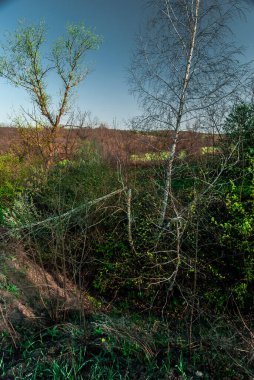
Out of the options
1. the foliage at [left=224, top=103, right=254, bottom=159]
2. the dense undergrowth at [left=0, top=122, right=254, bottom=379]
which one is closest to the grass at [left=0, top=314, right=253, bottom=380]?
the dense undergrowth at [left=0, top=122, right=254, bottom=379]

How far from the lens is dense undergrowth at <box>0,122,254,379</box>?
3.57 meters

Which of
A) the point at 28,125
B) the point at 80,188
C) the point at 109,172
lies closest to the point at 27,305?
the point at 80,188

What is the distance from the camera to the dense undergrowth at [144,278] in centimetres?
357

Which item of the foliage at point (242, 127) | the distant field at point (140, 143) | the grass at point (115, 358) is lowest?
the grass at point (115, 358)

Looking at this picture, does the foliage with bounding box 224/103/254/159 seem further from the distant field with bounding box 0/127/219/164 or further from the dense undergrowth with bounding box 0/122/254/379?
the dense undergrowth with bounding box 0/122/254/379

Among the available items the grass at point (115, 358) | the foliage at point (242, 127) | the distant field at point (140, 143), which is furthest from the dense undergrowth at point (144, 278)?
the foliage at point (242, 127)

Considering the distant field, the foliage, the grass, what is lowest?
the grass

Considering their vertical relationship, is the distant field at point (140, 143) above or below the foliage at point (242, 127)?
below

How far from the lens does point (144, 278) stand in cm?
643

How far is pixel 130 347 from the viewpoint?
3742 mm

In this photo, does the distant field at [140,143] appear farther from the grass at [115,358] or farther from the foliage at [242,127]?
the grass at [115,358]

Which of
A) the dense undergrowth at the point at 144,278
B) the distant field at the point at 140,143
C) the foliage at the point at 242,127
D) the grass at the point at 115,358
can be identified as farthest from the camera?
the foliage at the point at 242,127

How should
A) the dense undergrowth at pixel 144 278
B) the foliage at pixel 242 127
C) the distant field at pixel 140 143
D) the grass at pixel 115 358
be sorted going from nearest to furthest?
the grass at pixel 115 358 < the dense undergrowth at pixel 144 278 < the distant field at pixel 140 143 < the foliage at pixel 242 127

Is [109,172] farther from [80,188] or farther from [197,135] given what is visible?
[197,135]
